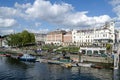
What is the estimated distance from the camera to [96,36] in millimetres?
135750

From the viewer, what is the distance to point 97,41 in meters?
133

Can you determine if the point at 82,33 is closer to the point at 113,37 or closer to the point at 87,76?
the point at 113,37

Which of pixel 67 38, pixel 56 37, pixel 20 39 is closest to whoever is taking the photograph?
pixel 67 38

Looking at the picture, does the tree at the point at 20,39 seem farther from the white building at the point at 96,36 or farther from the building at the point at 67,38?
the white building at the point at 96,36

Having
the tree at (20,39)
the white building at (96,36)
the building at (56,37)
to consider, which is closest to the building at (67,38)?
the building at (56,37)

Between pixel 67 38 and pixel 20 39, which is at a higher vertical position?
pixel 67 38

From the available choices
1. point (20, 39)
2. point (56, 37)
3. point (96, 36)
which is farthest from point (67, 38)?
point (20, 39)

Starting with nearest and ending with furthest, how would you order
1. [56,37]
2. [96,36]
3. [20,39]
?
[96,36] < [20,39] < [56,37]

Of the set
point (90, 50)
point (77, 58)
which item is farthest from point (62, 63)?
point (90, 50)

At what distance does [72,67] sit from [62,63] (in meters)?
6.81

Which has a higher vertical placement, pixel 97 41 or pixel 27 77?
pixel 97 41

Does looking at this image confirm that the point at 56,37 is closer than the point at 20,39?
No

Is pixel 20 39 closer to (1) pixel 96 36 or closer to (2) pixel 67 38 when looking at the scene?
(2) pixel 67 38

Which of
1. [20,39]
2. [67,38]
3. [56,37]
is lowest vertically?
[20,39]
